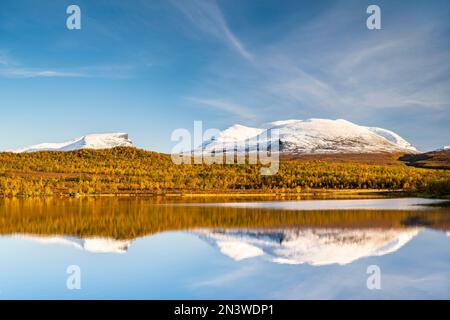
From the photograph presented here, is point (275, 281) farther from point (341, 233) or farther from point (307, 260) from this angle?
point (341, 233)

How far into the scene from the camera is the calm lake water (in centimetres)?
1225

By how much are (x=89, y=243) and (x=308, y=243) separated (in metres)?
8.86

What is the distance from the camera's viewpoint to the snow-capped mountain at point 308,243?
54.2ft

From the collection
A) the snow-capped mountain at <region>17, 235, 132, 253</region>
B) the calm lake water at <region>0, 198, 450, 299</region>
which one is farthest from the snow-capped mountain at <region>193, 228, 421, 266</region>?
the snow-capped mountain at <region>17, 235, 132, 253</region>

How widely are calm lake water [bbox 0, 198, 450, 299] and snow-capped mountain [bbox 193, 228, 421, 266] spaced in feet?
0.13

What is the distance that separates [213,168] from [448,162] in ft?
296

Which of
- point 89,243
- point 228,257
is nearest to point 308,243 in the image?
point 228,257

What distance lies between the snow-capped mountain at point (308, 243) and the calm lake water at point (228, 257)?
4cm

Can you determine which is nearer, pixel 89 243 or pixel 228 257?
pixel 228 257

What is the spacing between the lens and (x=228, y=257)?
1673 cm

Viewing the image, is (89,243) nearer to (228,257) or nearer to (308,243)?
(228,257)

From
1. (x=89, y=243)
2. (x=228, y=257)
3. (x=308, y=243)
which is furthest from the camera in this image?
(x=89, y=243)

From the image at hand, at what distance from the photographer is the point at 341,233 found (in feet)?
72.4

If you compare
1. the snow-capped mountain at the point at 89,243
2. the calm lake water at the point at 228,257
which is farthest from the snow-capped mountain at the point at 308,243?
the snow-capped mountain at the point at 89,243
